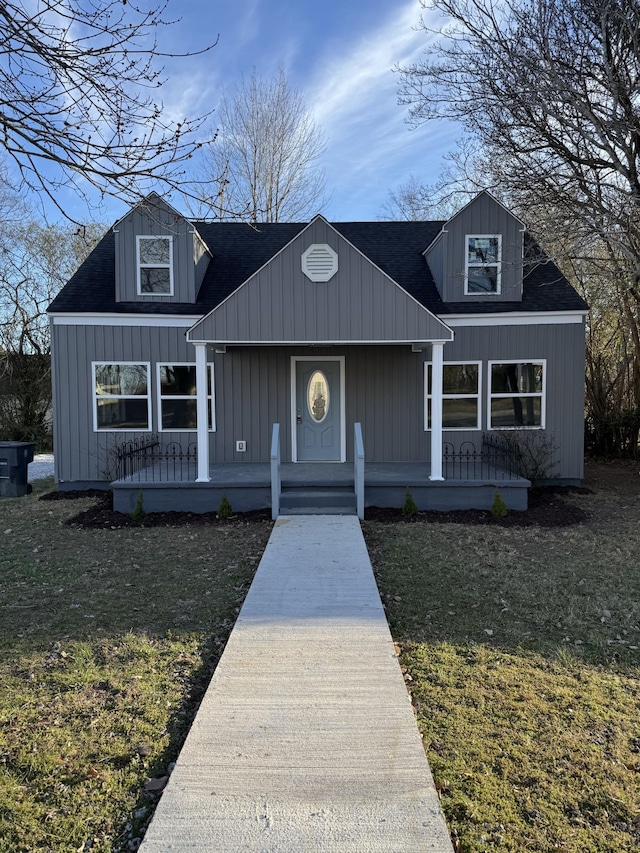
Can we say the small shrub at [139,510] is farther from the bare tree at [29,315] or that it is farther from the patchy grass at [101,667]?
the bare tree at [29,315]

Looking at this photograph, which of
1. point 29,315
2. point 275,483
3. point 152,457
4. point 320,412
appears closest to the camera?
point 275,483

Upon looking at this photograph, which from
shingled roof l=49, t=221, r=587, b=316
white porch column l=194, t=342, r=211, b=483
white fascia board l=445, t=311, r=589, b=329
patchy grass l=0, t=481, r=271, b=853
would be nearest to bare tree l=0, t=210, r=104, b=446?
shingled roof l=49, t=221, r=587, b=316

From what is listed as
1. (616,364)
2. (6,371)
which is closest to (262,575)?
(616,364)

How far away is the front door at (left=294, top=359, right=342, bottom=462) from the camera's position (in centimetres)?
1166

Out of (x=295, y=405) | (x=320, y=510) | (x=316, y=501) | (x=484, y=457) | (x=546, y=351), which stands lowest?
(x=320, y=510)

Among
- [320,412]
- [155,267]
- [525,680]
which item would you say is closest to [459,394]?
[320,412]

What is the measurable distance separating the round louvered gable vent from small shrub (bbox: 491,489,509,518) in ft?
14.7

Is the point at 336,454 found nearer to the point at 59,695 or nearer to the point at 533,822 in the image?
the point at 59,695

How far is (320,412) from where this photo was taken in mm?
11680

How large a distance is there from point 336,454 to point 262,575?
5.71 metres

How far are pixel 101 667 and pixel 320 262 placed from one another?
7018 mm

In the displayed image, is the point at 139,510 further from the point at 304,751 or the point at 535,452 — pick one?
the point at 535,452

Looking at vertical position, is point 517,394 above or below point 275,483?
above

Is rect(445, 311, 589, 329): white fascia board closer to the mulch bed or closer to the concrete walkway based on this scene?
the mulch bed
